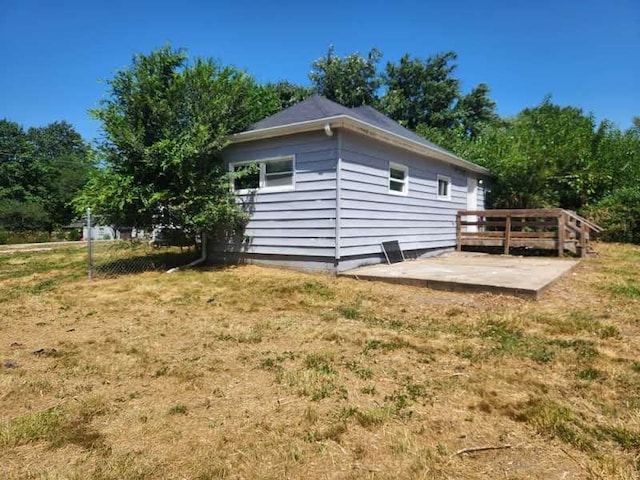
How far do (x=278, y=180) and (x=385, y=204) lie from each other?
2.36 meters

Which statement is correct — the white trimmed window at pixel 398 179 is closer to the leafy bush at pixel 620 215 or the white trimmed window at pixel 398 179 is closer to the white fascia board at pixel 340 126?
the white fascia board at pixel 340 126

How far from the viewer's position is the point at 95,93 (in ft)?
24.8

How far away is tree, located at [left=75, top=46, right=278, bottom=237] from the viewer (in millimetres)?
7281

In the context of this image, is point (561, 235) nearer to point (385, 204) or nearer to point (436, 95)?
point (385, 204)

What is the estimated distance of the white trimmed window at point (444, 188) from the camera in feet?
36.4

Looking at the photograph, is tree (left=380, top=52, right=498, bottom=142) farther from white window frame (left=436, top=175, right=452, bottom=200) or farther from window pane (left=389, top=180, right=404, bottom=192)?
window pane (left=389, top=180, right=404, bottom=192)

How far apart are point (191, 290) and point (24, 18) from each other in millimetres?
9441

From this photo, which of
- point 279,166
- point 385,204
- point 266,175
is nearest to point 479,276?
point 385,204

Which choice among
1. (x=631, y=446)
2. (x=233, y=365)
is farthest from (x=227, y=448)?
(x=631, y=446)

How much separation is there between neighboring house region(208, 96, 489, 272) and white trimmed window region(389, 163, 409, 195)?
0.02 metres

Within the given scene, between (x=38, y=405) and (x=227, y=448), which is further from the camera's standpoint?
(x=38, y=405)

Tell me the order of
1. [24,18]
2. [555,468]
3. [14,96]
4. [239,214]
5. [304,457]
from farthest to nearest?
[14,96] → [24,18] → [239,214] → [304,457] → [555,468]

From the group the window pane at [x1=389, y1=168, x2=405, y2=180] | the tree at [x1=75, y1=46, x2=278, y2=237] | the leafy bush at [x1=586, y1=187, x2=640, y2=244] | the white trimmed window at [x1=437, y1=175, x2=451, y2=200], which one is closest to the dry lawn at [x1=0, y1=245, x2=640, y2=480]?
the tree at [x1=75, y1=46, x2=278, y2=237]

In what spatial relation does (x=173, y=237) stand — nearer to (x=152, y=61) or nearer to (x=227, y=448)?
(x=152, y=61)
